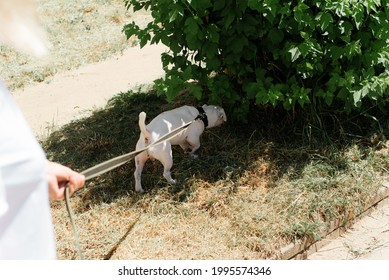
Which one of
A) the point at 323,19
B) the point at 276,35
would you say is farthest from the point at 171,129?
the point at 323,19

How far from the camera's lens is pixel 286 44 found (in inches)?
165

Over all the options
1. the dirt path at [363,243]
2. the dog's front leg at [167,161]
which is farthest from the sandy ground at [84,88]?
the dirt path at [363,243]

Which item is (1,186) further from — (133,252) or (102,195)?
(102,195)

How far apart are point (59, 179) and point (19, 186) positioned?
0.47 meters

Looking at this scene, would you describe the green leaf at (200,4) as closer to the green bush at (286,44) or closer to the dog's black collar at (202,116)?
the green bush at (286,44)

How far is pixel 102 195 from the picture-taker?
4246 millimetres

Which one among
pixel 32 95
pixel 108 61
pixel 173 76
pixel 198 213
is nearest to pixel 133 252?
pixel 198 213

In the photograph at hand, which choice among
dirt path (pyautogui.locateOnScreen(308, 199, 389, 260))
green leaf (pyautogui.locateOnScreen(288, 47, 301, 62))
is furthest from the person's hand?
green leaf (pyautogui.locateOnScreen(288, 47, 301, 62))

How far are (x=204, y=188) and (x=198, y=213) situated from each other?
0.29 metres

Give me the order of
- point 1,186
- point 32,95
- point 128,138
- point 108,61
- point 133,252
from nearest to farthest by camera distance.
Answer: point 1,186
point 133,252
point 128,138
point 32,95
point 108,61

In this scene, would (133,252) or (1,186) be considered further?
(133,252)

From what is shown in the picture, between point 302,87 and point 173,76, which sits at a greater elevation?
point 173,76

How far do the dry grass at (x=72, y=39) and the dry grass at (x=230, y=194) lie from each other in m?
2.77

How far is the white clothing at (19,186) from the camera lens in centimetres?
145
